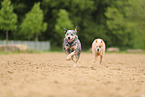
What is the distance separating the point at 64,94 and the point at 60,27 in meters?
29.1

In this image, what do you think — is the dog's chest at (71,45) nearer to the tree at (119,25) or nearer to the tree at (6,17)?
Answer: the tree at (6,17)

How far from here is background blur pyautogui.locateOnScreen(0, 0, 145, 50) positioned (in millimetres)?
36628

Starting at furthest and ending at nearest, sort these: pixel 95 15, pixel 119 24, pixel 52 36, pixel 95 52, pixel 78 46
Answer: pixel 95 15 < pixel 52 36 < pixel 119 24 < pixel 95 52 < pixel 78 46

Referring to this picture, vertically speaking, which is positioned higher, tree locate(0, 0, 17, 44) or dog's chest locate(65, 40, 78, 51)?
tree locate(0, 0, 17, 44)

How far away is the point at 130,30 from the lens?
1483 inches

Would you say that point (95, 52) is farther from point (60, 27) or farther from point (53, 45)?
point (53, 45)

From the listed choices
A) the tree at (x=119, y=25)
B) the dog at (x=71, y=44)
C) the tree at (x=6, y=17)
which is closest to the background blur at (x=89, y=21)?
the tree at (x=119, y=25)

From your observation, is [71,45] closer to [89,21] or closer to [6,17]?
[6,17]

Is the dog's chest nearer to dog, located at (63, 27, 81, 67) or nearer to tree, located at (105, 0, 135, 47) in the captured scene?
dog, located at (63, 27, 81, 67)

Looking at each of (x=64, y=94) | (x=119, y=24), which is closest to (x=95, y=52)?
(x=64, y=94)

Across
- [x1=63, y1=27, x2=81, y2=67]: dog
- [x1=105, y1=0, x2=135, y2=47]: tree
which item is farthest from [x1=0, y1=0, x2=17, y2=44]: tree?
[x1=105, y1=0, x2=135, y2=47]: tree

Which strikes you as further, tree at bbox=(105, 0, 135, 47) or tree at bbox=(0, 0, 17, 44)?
tree at bbox=(105, 0, 135, 47)

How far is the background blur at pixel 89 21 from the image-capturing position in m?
36.6

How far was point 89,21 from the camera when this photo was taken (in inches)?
1603
